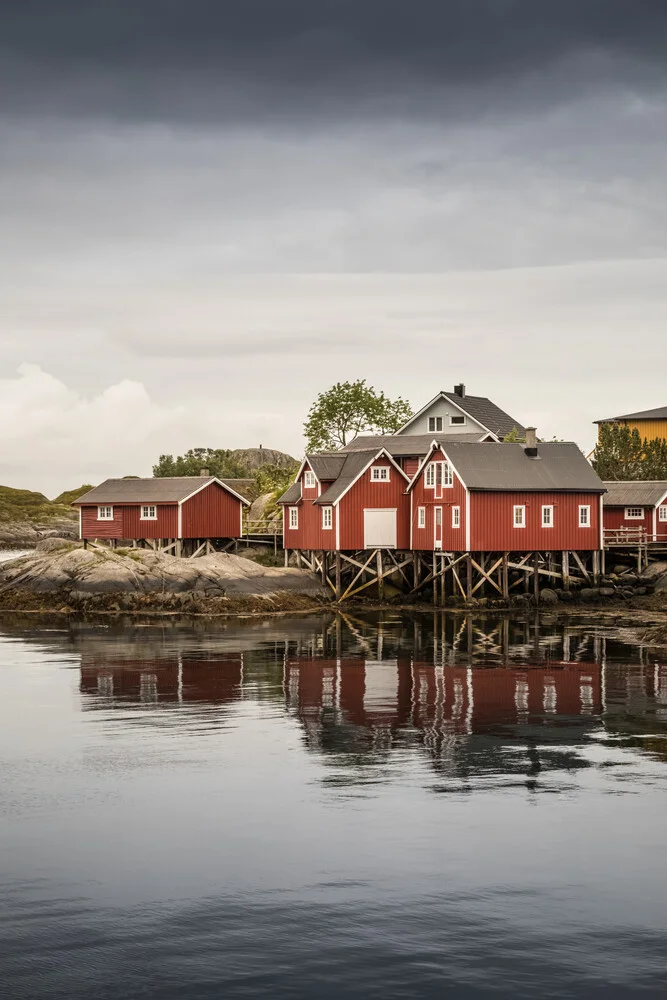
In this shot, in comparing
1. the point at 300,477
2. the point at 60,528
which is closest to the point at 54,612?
the point at 300,477

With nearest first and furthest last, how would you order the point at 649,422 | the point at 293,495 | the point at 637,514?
the point at 637,514, the point at 293,495, the point at 649,422

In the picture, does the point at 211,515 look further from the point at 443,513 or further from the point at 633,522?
the point at 633,522

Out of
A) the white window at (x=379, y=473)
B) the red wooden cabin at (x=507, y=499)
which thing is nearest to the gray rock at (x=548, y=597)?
the red wooden cabin at (x=507, y=499)

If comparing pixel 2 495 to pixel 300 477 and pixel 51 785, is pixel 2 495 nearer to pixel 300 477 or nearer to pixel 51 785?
pixel 300 477

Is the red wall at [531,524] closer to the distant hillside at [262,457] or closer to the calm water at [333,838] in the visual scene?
the calm water at [333,838]

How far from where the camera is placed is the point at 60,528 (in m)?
152

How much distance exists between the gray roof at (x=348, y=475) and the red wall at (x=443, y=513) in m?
2.68

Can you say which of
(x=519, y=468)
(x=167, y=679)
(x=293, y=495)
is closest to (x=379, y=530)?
(x=293, y=495)

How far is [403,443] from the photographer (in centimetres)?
6444

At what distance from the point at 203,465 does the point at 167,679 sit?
249ft

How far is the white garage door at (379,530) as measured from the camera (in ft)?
192

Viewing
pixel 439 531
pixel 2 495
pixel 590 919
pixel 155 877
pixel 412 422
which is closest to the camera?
pixel 590 919

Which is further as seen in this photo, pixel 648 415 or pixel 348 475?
pixel 648 415

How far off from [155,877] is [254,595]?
3916 centimetres
